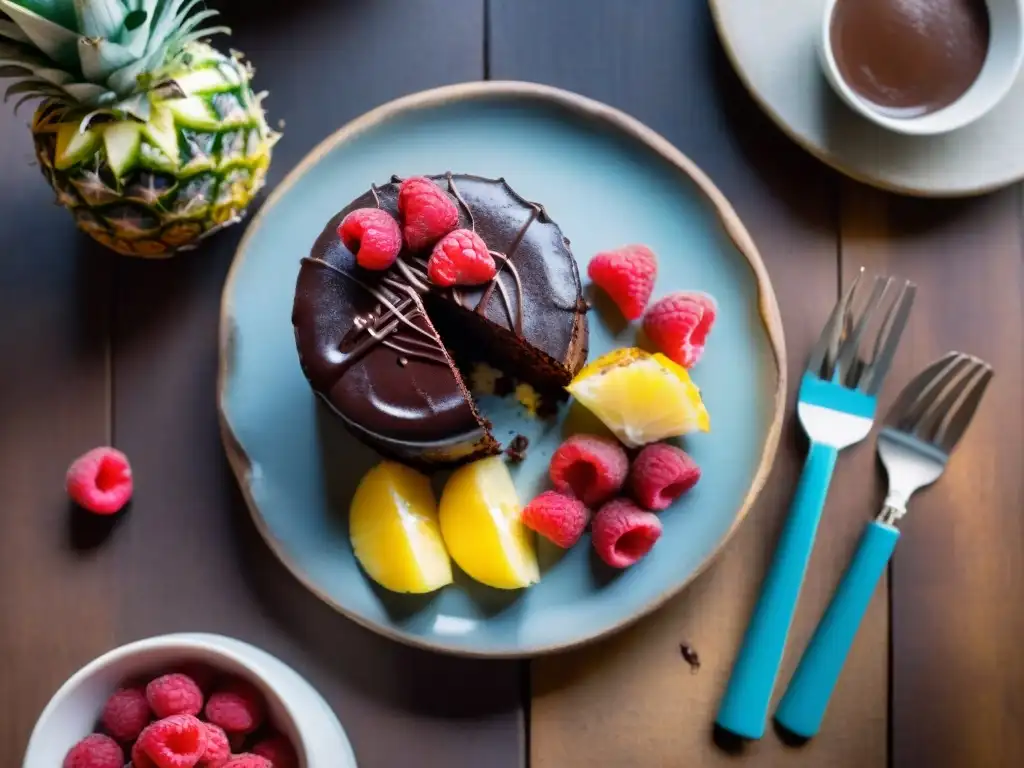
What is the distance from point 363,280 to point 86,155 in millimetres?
417

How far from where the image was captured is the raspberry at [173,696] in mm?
1285

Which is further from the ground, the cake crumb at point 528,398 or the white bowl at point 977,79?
the white bowl at point 977,79

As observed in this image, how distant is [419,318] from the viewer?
1449mm

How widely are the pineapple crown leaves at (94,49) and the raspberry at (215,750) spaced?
32.6 inches

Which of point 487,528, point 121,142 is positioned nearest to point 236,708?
point 487,528

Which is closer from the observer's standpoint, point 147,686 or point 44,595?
point 147,686

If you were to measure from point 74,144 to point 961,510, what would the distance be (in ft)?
4.82

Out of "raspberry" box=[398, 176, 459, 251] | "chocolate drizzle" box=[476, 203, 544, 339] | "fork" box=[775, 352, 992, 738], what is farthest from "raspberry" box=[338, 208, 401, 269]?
"fork" box=[775, 352, 992, 738]

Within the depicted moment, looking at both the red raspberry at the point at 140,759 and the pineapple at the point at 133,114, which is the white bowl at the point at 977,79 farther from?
the red raspberry at the point at 140,759

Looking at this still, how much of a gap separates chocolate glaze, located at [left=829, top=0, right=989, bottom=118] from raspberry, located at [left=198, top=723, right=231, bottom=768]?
1.38m

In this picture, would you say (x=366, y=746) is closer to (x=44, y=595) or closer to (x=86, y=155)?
(x=44, y=595)

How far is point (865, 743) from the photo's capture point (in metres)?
1.53

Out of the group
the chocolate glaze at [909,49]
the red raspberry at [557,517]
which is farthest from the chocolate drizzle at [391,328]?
the chocolate glaze at [909,49]

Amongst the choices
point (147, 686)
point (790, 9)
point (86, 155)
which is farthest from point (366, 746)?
point (790, 9)
